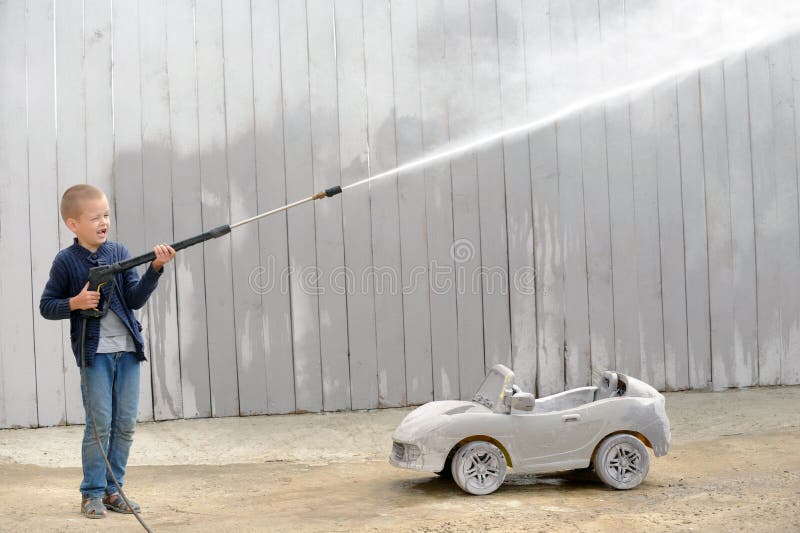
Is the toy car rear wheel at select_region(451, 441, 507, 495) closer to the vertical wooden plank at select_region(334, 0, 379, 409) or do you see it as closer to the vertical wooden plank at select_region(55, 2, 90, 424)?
the vertical wooden plank at select_region(334, 0, 379, 409)

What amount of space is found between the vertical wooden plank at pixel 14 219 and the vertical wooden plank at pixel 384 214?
2254 mm

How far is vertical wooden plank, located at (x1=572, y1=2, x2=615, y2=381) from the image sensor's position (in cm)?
632

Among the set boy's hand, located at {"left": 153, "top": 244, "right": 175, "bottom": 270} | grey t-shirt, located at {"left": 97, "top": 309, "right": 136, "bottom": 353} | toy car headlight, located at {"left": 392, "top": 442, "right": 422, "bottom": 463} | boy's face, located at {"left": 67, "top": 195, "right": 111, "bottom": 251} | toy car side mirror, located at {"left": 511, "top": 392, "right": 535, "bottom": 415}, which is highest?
boy's face, located at {"left": 67, "top": 195, "right": 111, "bottom": 251}


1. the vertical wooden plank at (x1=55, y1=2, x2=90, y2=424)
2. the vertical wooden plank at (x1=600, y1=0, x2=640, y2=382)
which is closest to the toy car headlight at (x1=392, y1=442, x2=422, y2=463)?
the vertical wooden plank at (x1=600, y1=0, x2=640, y2=382)

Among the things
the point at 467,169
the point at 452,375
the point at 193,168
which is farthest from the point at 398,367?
the point at 193,168

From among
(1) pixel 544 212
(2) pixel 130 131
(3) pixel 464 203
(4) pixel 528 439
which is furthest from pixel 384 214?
(4) pixel 528 439

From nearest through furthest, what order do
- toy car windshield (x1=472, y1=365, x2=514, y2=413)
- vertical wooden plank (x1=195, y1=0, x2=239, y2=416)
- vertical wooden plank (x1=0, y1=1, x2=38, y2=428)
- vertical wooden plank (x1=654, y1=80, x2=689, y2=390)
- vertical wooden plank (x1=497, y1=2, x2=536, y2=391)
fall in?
toy car windshield (x1=472, y1=365, x2=514, y2=413), vertical wooden plank (x1=0, y1=1, x2=38, y2=428), vertical wooden plank (x1=195, y1=0, x2=239, y2=416), vertical wooden plank (x1=497, y1=2, x2=536, y2=391), vertical wooden plank (x1=654, y1=80, x2=689, y2=390)

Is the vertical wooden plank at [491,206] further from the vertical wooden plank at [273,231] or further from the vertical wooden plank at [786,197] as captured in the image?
the vertical wooden plank at [786,197]

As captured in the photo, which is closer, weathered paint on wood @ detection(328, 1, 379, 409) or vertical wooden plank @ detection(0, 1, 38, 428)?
vertical wooden plank @ detection(0, 1, 38, 428)

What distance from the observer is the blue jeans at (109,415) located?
3.97 metres

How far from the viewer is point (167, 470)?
514 centimetres

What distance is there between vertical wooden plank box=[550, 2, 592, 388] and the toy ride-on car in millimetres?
1884

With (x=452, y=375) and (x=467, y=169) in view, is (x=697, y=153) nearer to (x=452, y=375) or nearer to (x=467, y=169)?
(x=467, y=169)

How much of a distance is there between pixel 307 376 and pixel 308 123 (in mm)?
1691
